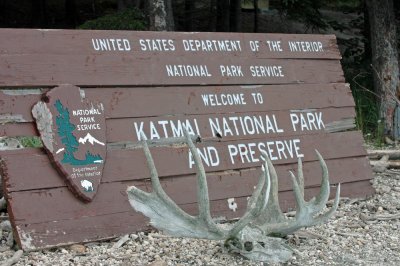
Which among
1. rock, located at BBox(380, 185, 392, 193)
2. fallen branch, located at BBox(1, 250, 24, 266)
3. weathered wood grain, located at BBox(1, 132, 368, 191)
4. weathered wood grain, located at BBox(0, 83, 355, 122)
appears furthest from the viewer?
rock, located at BBox(380, 185, 392, 193)

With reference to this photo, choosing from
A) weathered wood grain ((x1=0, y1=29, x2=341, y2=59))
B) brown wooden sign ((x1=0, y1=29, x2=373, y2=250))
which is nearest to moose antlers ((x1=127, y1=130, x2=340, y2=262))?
brown wooden sign ((x1=0, y1=29, x2=373, y2=250))

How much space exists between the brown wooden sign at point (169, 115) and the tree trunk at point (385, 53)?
4.18 m

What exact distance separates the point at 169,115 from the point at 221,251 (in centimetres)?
139

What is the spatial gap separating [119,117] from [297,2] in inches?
327

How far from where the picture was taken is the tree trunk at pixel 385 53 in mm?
10906

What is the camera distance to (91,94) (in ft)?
17.3

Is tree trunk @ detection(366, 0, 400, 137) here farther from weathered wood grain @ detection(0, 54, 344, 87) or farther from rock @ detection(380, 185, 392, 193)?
weathered wood grain @ detection(0, 54, 344, 87)

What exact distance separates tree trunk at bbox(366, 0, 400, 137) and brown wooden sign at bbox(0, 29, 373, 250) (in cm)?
418

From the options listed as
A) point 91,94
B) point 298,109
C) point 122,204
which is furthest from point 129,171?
point 298,109

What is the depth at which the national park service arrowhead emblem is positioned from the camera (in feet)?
16.3

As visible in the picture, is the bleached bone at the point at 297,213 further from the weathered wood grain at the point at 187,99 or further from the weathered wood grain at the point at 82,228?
the weathered wood grain at the point at 187,99

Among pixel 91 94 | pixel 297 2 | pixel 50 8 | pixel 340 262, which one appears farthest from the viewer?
pixel 50 8

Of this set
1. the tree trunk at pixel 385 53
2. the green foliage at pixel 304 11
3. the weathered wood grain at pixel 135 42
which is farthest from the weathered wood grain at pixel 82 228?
the green foliage at pixel 304 11

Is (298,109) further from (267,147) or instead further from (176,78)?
(176,78)
